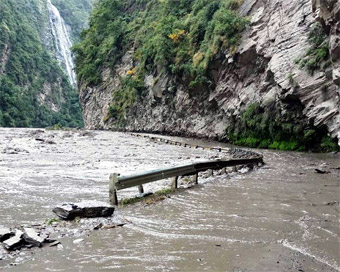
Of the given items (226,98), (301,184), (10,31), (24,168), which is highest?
(10,31)

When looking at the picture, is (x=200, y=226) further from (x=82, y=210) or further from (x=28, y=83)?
(x=28, y=83)

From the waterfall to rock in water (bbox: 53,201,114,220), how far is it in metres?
123

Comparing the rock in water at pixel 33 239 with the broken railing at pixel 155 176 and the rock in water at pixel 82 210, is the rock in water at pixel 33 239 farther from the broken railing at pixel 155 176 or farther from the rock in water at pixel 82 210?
the broken railing at pixel 155 176

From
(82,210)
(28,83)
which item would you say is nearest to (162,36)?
(82,210)

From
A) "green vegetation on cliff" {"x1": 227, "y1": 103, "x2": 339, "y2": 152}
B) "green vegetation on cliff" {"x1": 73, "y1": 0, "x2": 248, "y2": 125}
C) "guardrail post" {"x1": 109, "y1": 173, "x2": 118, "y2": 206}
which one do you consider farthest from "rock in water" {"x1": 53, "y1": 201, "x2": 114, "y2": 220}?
"green vegetation on cliff" {"x1": 73, "y1": 0, "x2": 248, "y2": 125}

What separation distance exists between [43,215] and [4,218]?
1.99 ft

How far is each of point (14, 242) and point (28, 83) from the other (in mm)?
108264

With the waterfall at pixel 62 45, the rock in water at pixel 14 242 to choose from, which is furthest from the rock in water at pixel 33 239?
the waterfall at pixel 62 45

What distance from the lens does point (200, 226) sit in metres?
5.57

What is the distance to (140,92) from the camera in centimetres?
4675

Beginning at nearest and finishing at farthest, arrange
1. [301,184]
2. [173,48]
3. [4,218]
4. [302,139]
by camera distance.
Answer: [4,218]
[301,184]
[302,139]
[173,48]

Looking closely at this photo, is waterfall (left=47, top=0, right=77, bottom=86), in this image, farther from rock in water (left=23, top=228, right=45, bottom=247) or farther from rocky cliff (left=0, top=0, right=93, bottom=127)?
rock in water (left=23, top=228, right=45, bottom=247)

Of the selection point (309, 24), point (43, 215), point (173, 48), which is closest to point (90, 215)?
point (43, 215)

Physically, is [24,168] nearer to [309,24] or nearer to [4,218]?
[4,218]
